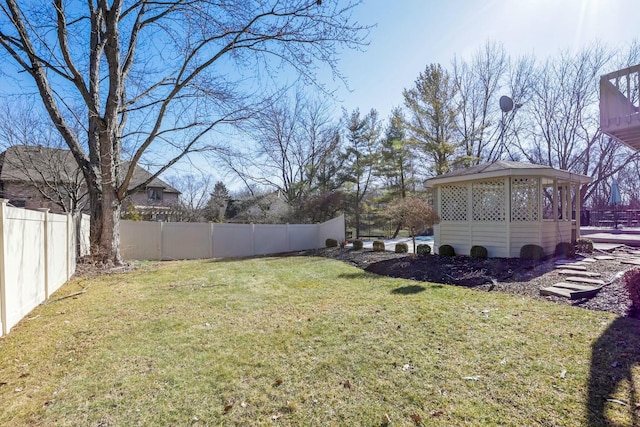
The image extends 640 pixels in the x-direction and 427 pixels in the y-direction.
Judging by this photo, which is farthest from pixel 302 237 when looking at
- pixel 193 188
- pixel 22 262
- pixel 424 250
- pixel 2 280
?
pixel 193 188

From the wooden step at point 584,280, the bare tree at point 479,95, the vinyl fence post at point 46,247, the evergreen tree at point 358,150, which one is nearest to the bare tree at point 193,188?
the evergreen tree at point 358,150

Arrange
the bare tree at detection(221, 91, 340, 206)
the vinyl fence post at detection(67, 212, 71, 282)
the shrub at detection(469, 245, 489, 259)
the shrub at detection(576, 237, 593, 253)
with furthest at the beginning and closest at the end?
the bare tree at detection(221, 91, 340, 206)
the shrub at detection(576, 237, 593, 253)
the shrub at detection(469, 245, 489, 259)
the vinyl fence post at detection(67, 212, 71, 282)

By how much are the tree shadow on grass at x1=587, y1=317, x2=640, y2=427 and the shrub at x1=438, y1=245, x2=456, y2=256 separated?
5.75 meters

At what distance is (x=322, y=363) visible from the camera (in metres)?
2.84

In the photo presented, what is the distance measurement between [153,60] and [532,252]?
11.3 metres

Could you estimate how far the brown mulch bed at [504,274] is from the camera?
455cm

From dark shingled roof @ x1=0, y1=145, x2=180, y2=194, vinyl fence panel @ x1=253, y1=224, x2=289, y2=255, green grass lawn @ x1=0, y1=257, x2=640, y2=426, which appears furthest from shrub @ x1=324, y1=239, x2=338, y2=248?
green grass lawn @ x1=0, y1=257, x2=640, y2=426

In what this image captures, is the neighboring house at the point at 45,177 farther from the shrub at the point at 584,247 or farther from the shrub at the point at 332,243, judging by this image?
the shrub at the point at 584,247

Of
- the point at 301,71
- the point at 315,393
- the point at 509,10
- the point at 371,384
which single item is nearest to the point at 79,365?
the point at 315,393

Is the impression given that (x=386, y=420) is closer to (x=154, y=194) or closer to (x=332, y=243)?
(x=332, y=243)

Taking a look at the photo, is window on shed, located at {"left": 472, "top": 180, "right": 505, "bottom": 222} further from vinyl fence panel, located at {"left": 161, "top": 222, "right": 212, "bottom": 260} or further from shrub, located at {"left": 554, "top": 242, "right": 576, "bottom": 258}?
vinyl fence panel, located at {"left": 161, "top": 222, "right": 212, "bottom": 260}

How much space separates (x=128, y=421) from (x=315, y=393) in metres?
1.27

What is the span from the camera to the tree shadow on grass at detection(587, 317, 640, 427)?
2053 mm

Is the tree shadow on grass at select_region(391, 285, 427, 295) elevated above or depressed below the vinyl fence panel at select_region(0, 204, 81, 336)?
below
